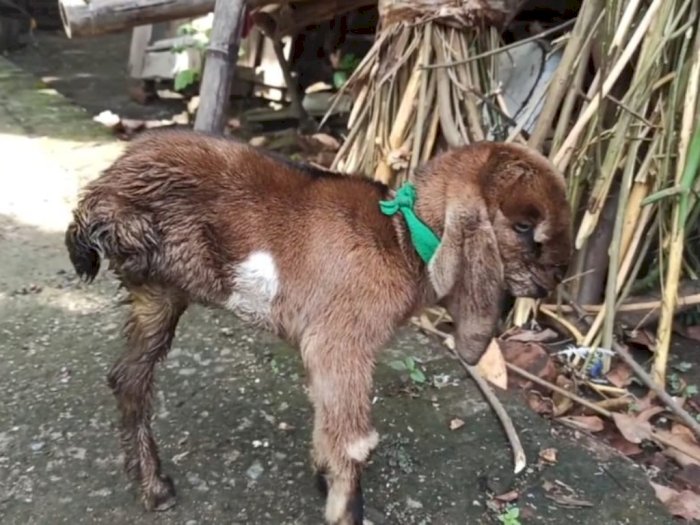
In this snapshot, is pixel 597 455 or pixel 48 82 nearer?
pixel 597 455

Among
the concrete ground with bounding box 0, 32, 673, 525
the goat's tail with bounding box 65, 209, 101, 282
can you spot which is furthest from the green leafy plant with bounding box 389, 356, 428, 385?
the goat's tail with bounding box 65, 209, 101, 282

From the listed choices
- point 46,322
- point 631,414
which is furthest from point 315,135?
point 631,414

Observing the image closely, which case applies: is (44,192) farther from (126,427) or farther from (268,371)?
(126,427)

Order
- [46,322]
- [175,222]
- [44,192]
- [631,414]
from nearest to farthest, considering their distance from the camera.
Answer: [175,222], [631,414], [46,322], [44,192]

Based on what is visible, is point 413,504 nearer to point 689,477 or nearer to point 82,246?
point 689,477

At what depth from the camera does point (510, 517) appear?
7.27ft

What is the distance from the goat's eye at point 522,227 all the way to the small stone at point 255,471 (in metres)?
0.98

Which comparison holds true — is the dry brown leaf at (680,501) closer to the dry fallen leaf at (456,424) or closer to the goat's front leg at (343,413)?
the dry fallen leaf at (456,424)

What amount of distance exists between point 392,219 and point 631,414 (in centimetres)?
115

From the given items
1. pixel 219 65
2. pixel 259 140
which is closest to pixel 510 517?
pixel 219 65

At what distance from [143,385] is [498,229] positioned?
37.7 inches

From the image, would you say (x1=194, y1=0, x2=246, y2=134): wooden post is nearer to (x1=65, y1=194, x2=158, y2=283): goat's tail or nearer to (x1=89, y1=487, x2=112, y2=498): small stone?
(x1=65, y1=194, x2=158, y2=283): goat's tail

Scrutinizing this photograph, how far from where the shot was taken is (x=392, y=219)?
6.77 ft

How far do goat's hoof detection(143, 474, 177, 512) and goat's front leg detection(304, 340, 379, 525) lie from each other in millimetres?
455
